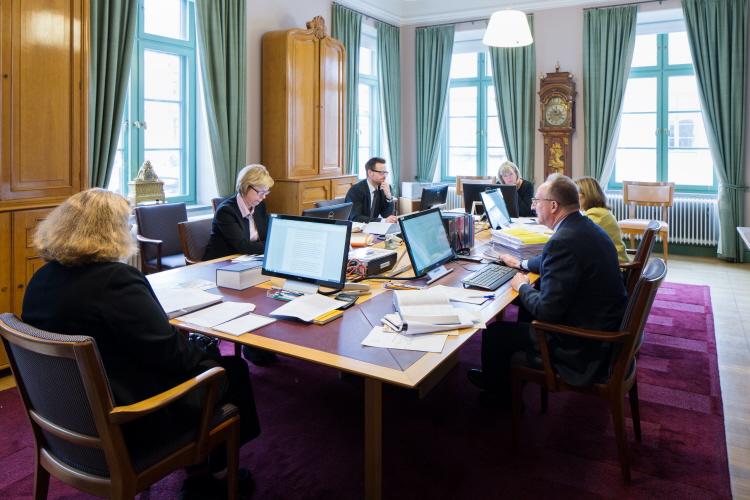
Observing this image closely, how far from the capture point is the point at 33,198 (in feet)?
10.9

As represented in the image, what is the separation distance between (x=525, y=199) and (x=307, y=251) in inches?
136

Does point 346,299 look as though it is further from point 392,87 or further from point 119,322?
point 392,87

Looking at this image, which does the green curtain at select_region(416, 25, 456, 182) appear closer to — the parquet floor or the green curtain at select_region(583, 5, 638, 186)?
the green curtain at select_region(583, 5, 638, 186)

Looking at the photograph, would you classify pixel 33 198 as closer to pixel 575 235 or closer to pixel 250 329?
pixel 250 329

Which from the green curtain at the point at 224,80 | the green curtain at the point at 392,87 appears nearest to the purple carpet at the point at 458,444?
the green curtain at the point at 224,80

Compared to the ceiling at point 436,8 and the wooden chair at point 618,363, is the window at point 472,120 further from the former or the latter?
the wooden chair at point 618,363

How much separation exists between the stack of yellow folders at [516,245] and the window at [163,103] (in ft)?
10.3

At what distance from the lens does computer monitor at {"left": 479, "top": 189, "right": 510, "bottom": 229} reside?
429cm

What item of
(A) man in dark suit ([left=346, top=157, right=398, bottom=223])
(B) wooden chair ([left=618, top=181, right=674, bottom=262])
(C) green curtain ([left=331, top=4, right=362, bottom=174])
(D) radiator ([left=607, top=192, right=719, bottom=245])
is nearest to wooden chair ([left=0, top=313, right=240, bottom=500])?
(A) man in dark suit ([left=346, top=157, right=398, bottom=223])

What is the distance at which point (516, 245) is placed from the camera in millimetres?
3434

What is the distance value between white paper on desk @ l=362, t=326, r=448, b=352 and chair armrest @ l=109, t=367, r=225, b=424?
51 centimetres

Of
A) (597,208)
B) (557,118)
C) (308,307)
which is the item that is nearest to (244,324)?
(308,307)

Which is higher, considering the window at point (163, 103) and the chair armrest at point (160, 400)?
the window at point (163, 103)

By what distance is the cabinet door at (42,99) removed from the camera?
3137mm
